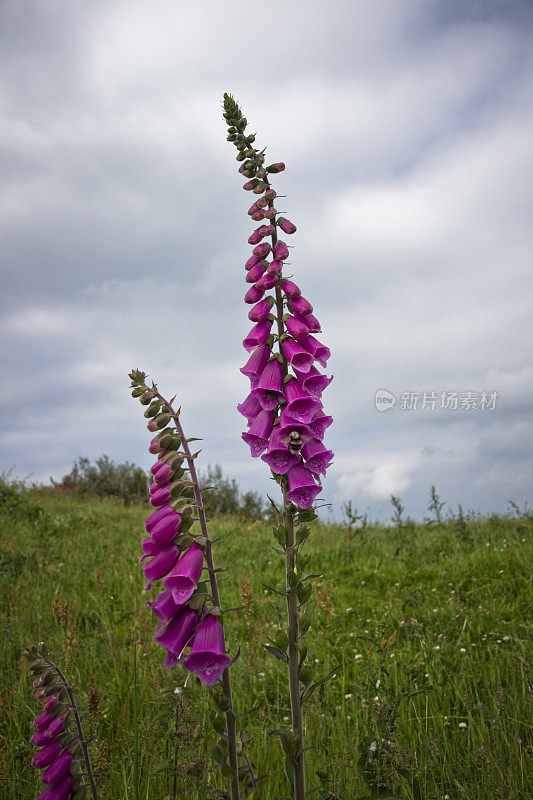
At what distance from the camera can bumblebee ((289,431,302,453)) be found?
2701mm

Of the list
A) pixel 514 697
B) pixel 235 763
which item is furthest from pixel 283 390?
pixel 514 697

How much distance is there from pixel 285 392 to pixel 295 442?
0.88ft

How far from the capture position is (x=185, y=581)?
2330 mm

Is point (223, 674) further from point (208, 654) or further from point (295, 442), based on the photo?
point (295, 442)

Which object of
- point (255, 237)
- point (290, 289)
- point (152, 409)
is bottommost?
point (152, 409)

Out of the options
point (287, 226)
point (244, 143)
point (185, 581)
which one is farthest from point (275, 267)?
point (185, 581)

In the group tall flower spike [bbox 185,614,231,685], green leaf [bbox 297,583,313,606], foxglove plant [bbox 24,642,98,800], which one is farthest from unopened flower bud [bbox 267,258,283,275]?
foxglove plant [bbox 24,642,98,800]

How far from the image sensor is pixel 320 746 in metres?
3.63

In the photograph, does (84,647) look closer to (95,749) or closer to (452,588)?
(95,749)

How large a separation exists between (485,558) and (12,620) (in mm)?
5314

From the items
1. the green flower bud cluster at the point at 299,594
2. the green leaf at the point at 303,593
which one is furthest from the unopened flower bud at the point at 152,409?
the green leaf at the point at 303,593

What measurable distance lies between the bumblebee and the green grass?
1.54 ft

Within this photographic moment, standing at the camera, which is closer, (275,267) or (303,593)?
(303,593)

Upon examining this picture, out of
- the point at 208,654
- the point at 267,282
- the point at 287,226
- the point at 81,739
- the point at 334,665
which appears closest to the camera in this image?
the point at 208,654
